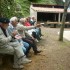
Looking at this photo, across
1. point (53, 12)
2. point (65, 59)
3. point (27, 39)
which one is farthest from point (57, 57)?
point (53, 12)

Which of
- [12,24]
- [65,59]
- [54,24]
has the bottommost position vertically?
[54,24]

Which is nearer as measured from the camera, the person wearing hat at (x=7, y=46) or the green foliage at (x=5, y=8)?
the person wearing hat at (x=7, y=46)

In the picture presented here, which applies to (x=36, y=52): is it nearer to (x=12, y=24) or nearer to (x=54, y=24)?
(x=12, y=24)

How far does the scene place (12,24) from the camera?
6.45 meters

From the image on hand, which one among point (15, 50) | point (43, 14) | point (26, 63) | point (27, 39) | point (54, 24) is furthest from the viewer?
point (43, 14)

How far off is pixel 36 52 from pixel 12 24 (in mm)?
1741

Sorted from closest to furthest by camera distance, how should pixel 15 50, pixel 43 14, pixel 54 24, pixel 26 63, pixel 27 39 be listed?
pixel 15 50 < pixel 26 63 < pixel 27 39 < pixel 54 24 < pixel 43 14

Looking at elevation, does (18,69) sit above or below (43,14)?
above

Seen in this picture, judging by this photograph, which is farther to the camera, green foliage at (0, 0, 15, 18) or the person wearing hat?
green foliage at (0, 0, 15, 18)

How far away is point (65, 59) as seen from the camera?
24.3 ft

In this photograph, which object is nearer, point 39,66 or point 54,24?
point 39,66

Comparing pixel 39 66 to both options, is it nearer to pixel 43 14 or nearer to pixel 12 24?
pixel 12 24

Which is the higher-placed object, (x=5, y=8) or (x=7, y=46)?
(x=5, y=8)

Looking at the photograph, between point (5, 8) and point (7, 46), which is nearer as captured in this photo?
point (7, 46)
